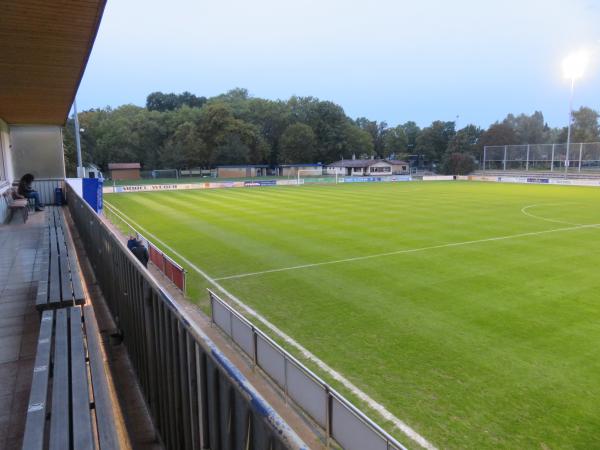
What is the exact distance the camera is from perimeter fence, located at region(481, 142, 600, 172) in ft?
193

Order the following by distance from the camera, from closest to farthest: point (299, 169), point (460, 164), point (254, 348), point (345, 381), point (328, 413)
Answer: point (328, 413), point (345, 381), point (254, 348), point (460, 164), point (299, 169)

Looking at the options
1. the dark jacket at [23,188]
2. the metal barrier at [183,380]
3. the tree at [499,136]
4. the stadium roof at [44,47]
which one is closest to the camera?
the metal barrier at [183,380]

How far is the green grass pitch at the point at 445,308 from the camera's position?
6137 mm

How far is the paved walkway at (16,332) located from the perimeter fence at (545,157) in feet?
192

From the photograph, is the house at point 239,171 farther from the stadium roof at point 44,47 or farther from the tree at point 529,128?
the stadium roof at point 44,47

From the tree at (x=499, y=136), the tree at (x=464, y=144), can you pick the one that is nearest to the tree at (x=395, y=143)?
the tree at (x=464, y=144)

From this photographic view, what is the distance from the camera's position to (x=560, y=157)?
62.3 metres

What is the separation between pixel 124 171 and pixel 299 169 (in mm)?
29268

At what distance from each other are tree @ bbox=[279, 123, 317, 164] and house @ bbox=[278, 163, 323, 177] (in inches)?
188

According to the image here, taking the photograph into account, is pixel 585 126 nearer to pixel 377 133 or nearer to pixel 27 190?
pixel 377 133

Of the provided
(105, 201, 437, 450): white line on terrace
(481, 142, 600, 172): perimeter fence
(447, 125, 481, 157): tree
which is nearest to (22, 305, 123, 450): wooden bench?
(105, 201, 437, 450): white line on terrace

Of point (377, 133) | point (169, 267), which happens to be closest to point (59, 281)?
point (169, 267)

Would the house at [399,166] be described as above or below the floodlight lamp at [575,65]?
below

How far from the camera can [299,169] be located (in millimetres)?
79875
